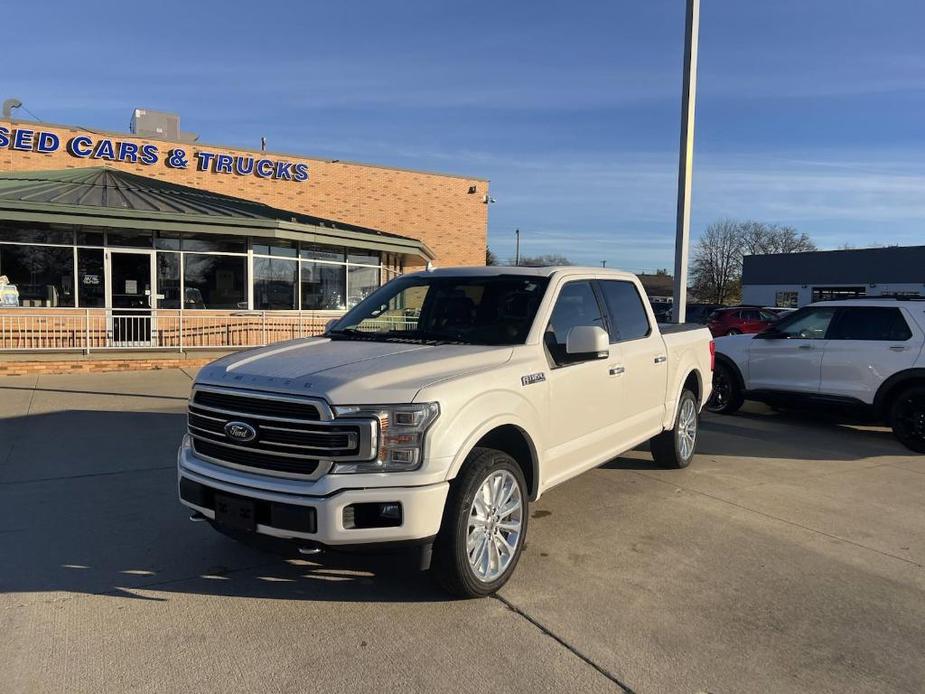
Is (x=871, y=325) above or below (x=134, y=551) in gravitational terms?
above

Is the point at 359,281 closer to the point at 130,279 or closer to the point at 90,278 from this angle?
the point at 130,279

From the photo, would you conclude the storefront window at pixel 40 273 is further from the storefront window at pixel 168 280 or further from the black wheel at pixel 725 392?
the black wheel at pixel 725 392

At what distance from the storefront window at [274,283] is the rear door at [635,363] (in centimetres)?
1393

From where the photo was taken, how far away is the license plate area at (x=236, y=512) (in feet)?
11.7

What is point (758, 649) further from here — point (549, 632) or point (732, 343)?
point (732, 343)

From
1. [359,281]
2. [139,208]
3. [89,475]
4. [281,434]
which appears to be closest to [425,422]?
[281,434]

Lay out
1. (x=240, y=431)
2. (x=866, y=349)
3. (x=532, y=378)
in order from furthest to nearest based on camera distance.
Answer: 1. (x=866, y=349)
2. (x=532, y=378)
3. (x=240, y=431)

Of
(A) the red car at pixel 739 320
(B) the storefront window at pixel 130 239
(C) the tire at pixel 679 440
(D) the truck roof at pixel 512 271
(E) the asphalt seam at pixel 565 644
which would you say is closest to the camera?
(E) the asphalt seam at pixel 565 644

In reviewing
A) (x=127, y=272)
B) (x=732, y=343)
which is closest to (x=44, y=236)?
(x=127, y=272)

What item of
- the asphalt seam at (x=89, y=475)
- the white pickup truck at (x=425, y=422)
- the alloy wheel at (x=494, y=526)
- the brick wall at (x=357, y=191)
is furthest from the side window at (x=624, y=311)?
the brick wall at (x=357, y=191)

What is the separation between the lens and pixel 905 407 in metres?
8.05

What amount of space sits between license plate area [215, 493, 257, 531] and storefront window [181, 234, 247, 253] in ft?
48.7

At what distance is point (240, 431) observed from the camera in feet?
12.2

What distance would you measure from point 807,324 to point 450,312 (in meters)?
6.36
